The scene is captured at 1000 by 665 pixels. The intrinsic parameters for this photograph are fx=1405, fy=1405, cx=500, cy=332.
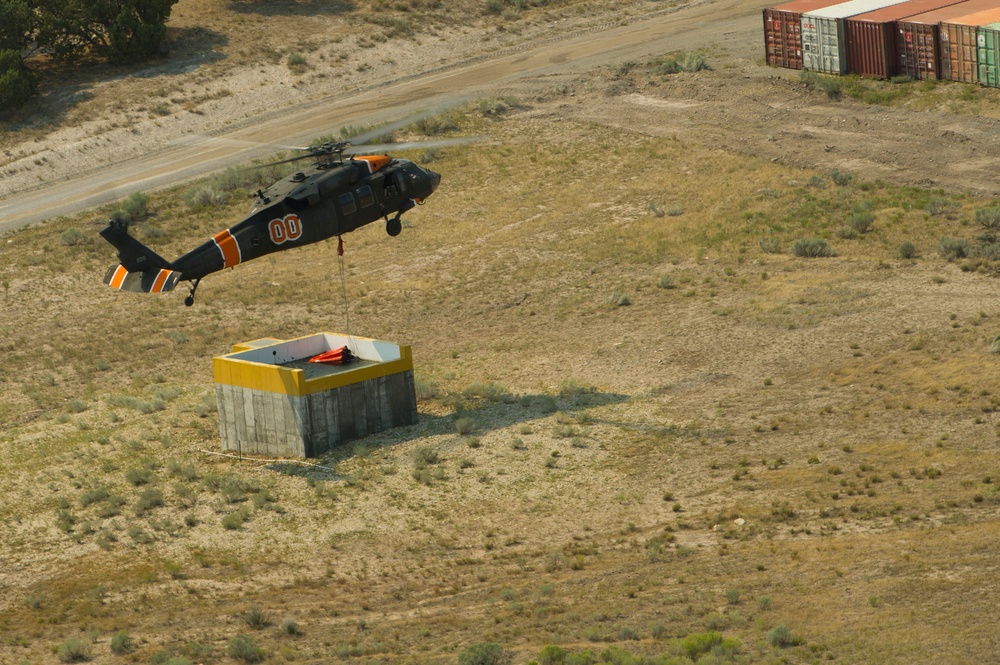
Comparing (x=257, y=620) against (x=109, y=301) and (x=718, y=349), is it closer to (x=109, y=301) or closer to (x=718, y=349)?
(x=718, y=349)

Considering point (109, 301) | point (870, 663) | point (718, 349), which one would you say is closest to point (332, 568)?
point (870, 663)

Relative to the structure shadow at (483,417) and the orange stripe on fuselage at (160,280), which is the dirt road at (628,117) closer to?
the orange stripe on fuselage at (160,280)

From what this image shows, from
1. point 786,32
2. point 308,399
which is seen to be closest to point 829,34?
point 786,32

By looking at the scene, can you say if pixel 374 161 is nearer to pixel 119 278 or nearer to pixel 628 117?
pixel 119 278

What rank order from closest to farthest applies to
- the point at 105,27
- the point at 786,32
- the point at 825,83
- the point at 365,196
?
the point at 365,196, the point at 825,83, the point at 786,32, the point at 105,27

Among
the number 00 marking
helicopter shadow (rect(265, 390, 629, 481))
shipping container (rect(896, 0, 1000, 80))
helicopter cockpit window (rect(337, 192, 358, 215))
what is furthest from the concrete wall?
shipping container (rect(896, 0, 1000, 80))

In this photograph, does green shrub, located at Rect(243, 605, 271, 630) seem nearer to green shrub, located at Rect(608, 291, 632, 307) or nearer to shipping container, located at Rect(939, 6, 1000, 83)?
green shrub, located at Rect(608, 291, 632, 307)

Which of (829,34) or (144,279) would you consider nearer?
(144,279)
